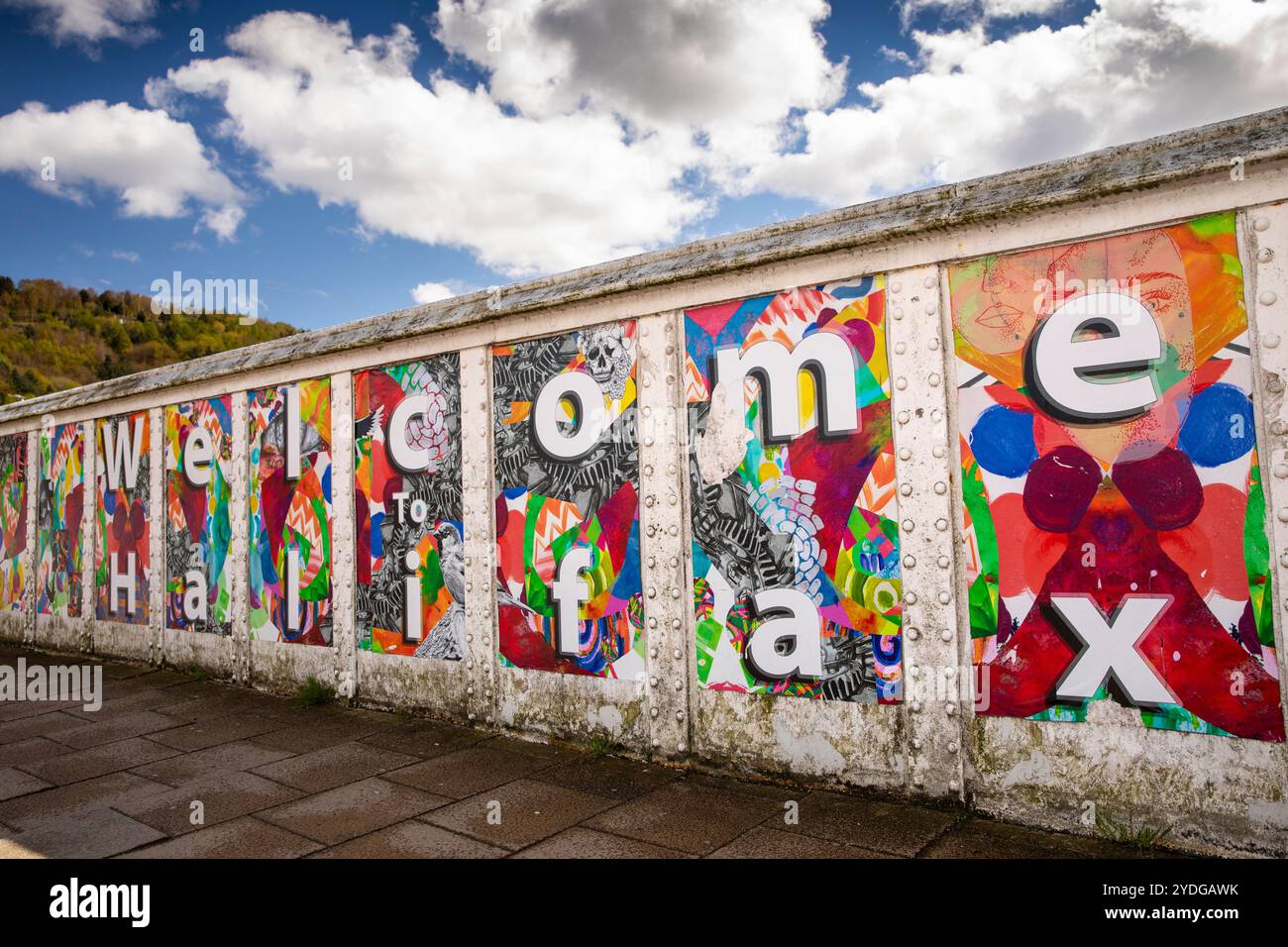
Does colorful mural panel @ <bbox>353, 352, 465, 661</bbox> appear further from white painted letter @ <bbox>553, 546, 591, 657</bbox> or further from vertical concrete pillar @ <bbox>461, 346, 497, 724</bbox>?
white painted letter @ <bbox>553, 546, 591, 657</bbox>

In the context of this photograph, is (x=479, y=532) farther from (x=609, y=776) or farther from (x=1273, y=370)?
(x=1273, y=370)

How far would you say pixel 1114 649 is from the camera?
3549mm

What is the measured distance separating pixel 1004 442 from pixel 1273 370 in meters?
1.05

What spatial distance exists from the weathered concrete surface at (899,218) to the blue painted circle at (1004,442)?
0.95 meters

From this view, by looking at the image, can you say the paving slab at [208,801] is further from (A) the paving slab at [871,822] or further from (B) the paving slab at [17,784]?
(A) the paving slab at [871,822]

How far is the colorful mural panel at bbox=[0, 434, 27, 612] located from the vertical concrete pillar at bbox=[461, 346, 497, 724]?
8.09 m

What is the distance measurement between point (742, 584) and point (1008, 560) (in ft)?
4.64

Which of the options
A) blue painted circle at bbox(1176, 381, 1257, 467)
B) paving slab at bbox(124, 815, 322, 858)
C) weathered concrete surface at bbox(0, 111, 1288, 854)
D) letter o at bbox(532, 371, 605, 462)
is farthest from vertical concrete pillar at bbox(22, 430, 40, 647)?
blue painted circle at bbox(1176, 381, 1257, 467)

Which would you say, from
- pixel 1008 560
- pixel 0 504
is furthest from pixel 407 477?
pixel 0 504

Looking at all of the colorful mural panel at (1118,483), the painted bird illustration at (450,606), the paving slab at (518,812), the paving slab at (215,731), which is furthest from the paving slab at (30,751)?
the colorful mural panel at (1118,483)

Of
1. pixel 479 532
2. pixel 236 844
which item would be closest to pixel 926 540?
pixel 479 532

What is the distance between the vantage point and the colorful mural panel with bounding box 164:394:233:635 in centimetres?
784
